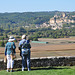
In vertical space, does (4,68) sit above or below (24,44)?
below

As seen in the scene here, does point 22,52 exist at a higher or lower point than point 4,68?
higher

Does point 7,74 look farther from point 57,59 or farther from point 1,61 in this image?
point 57,59

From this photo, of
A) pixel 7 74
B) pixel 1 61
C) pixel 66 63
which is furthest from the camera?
pixel 66 63

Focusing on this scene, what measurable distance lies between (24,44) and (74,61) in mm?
2388

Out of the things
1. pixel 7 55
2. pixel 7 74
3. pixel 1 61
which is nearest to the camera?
pixel 7 74

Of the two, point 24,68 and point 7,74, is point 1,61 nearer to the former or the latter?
point 24,68

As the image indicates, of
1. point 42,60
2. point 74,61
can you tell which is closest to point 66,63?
point 74,61

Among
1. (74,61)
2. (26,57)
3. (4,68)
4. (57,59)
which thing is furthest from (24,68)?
(74,61)

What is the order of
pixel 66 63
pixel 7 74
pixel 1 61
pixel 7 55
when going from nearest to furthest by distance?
1. pixel 7 74
2. pixel 7 55
3. pixel 1 61
4. pixel 66 63

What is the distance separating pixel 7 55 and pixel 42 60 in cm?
171

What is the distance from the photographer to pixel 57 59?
29.6 ft

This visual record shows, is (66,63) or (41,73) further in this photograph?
(66,63)

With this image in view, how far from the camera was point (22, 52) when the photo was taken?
7.89 meters

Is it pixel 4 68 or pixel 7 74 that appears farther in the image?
pixel 4 68
